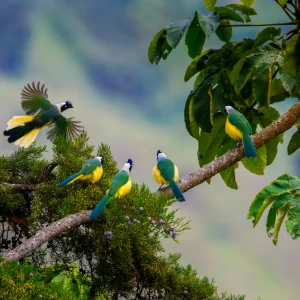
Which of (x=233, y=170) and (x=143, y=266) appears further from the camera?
(x=233, y=170)

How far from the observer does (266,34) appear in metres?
5.66

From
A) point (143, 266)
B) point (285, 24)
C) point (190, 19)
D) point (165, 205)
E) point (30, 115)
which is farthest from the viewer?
point (285, 24)

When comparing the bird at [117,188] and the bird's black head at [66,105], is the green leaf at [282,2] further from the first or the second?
the bird at [117,188]

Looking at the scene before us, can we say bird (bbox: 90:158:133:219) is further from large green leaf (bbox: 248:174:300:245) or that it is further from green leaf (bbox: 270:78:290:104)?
green leaf (bbox: 270:78:290:104)

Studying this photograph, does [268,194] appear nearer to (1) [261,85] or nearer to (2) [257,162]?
(2) [257,162]

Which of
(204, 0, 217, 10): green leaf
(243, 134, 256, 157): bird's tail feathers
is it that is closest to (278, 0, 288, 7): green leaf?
(204, 0, 217, 10): green leaf

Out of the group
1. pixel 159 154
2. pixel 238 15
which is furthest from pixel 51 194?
pixel 238 15

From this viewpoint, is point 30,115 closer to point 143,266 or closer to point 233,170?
point 143,266

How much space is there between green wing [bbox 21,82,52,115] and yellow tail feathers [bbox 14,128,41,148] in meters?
0.14

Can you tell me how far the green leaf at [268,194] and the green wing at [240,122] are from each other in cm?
140

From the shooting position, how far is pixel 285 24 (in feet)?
18.5

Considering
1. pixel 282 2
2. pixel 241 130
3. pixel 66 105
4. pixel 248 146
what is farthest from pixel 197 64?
pixel 248 146

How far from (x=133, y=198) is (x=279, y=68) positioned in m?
2.27

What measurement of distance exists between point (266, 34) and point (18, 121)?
2.59 meters
